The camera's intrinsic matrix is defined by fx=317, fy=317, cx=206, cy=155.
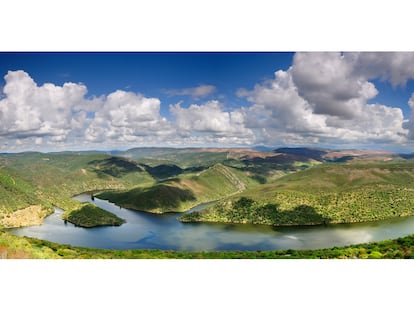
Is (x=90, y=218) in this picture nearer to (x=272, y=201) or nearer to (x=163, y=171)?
(x=272, y=201)

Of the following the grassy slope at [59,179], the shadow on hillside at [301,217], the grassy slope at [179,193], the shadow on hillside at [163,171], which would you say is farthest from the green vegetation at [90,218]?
the shadow on hillside at [163,171]

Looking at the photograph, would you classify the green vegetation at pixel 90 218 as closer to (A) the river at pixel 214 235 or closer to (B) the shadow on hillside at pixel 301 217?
(A) the river at pixel 214 235

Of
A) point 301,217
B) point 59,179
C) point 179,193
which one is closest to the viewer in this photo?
point 301,217

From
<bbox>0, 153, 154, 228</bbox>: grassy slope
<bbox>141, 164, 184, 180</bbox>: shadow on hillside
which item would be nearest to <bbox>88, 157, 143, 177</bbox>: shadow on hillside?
<bbox>0, 153, 154, 228</bbox>: grassy slope

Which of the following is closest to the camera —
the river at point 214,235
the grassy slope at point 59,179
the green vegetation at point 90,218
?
the river at point 214,235

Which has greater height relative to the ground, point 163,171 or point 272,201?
point 163,171

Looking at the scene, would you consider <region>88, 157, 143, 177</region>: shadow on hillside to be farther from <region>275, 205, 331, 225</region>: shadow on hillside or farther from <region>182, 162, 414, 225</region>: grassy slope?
<region>275, 205, 331, 225</region>: shadow on hillside

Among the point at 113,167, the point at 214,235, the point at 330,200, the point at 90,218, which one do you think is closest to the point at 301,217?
the point at 330,200
